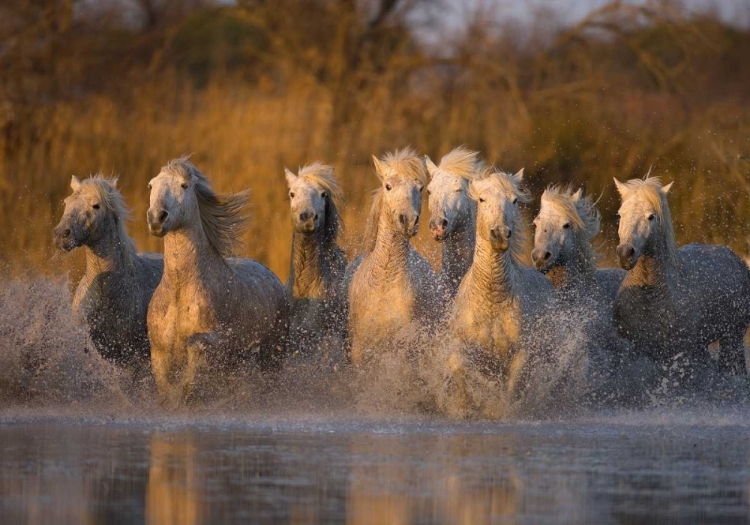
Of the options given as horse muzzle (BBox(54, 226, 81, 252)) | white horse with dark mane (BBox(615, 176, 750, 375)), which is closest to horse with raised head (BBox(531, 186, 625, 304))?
white horse with dark mane (BBox(615, 176, 750, 375))

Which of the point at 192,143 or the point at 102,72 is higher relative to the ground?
the point at 102,72

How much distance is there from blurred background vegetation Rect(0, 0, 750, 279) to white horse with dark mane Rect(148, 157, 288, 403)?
392cm

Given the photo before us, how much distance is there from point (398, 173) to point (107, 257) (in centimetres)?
206

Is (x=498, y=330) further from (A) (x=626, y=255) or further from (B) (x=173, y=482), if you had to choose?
(B) (x=173, y=482)

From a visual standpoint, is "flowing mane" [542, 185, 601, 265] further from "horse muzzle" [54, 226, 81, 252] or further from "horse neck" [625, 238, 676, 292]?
"horse muzzle" [54, 226, 81, 252]

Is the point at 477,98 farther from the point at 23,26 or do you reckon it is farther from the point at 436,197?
the point at 436,197

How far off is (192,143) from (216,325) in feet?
24.4

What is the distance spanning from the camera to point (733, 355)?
35.6 feet

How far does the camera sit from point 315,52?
19844 mm

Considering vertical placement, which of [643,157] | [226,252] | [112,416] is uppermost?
[643,157]

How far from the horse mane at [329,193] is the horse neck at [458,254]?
780 millimetres

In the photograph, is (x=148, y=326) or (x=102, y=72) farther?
(x=102, y=72)

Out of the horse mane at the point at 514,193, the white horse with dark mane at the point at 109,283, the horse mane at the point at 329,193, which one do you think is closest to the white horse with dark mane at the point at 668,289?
the horse mane at the point at 514,193

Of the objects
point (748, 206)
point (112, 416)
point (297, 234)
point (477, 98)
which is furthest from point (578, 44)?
point (112, 416)
